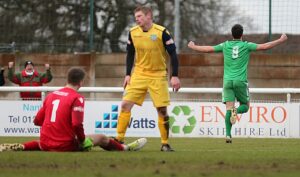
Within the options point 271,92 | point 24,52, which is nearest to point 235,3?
point 271,92

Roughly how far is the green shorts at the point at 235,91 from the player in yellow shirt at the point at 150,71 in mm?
2843

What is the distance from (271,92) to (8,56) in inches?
303

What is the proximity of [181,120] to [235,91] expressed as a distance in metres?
4.99

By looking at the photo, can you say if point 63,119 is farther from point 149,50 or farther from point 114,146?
point 149,50

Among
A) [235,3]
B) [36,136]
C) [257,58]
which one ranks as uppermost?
[235,3]

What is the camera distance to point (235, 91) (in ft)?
50.3

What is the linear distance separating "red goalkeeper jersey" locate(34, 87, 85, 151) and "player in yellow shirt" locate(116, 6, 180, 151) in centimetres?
164

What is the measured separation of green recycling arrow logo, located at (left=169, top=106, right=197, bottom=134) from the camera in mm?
20156

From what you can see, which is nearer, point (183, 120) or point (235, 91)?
point (235, 91)

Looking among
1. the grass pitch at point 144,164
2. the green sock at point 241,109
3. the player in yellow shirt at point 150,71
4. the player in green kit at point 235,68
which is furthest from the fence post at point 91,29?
the grass pitch at point 144,164

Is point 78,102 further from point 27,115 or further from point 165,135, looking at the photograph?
point 27,115

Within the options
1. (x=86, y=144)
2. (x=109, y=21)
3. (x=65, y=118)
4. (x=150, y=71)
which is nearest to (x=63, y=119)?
(x=65, y=118)

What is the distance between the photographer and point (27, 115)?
20.4 m

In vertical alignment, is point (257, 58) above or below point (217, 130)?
above
